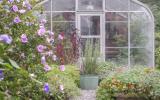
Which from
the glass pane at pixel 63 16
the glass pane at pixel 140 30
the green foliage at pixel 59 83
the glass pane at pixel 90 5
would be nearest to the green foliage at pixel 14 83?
the green foliage at pixel 59 83

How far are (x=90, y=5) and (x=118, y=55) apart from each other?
171 cm

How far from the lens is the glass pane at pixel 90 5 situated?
13.3m

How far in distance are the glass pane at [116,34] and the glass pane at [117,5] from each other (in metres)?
0.43

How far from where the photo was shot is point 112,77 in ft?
21.6

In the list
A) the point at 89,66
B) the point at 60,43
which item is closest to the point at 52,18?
the point at 60,43

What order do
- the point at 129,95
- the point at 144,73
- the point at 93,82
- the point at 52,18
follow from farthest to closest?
the point at 52,18 < the point at 93,82 < the point at 144,73 < the point at 129,95

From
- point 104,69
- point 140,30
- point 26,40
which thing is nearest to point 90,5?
point 140,30

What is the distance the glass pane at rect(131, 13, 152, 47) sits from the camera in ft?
43.7

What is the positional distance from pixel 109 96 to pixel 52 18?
701cm

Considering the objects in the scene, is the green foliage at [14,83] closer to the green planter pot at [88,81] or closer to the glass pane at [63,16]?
the green planter pot at [88,81]

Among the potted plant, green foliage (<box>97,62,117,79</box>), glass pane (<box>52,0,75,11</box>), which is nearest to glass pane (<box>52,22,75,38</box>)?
glass pane (<box>52,0,75,11</box>)

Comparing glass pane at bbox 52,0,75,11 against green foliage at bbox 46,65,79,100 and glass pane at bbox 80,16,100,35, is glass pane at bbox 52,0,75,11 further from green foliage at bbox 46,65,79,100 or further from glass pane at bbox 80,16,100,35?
green foliage at bbox 46,65,79,100

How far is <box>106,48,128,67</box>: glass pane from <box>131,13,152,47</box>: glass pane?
1.18 ft

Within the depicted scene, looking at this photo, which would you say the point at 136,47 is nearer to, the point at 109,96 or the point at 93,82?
the point at 93,82
